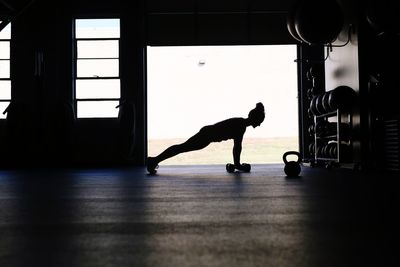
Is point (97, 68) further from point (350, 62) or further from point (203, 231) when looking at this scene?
point (203, 231)

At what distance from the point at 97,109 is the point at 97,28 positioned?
115 cm

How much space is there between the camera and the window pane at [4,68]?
23.2ft

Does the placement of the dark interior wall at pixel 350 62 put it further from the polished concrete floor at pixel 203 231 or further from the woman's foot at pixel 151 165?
the polished concrete floor at pixel 203 231

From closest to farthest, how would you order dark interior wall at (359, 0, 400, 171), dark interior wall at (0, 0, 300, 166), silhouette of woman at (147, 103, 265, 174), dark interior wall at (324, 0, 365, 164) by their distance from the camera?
1. dark interior wall at (359, 0, 400, 171)
2. silhouette of woman at (147, 103, 265, 174)
3. dark interior wall at (324, 0, 365, 164)
4. dark interior wall at (0, 0, 300, 166)

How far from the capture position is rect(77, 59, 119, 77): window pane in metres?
7.08

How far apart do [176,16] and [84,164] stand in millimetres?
2451

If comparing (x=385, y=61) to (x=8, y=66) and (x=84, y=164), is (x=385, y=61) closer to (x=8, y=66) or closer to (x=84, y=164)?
(x=84, y=164)

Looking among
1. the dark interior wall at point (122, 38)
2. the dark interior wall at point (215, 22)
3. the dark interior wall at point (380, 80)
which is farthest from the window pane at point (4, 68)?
the dark interior wall at point (380, 80)

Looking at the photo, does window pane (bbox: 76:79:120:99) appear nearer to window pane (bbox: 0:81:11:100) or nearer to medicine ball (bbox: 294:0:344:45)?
window pane (bbox: 0:81:11:100)

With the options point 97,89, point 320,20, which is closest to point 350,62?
point 320,20

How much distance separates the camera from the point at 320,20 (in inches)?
187

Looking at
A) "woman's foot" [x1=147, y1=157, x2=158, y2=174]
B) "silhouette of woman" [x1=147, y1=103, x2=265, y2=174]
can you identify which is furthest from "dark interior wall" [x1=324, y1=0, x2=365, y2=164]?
"woman's foot" [x1=147, y1=157, x2=158, y2=174]

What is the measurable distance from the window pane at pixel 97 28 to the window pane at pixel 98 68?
0.35 metres

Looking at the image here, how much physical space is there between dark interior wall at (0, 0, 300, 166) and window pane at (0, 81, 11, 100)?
0.13 metres
